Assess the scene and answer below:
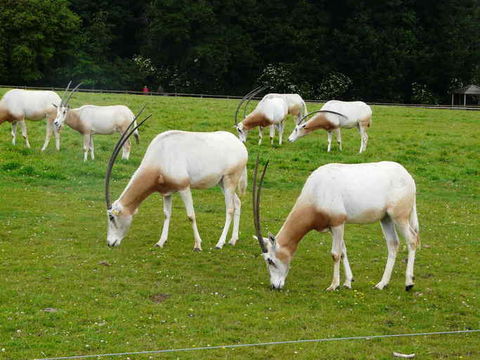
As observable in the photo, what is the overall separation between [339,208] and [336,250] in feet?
2.08

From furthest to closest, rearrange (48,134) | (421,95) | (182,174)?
(421,95) → (48,134) → (182,174)

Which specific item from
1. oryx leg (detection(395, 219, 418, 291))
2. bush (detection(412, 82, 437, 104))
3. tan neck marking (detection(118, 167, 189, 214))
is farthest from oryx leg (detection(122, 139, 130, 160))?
bush (detection(412, 82, 437, 104))

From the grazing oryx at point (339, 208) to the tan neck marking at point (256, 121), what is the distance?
1507 centimetres

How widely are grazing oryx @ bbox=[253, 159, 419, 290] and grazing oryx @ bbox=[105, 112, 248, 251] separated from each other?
95.9 inches

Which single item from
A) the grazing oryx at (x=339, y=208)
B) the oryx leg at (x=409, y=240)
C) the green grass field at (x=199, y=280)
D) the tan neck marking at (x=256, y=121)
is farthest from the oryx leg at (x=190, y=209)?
the tan neck marking at (x=256, y=121)

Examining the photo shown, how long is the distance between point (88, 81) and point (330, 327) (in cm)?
5237

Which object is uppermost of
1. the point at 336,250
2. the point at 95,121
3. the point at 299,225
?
the point at 95,121

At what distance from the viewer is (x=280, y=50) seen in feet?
204

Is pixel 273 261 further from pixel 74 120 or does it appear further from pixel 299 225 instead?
pixel 74 120

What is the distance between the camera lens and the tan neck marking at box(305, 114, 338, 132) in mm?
25266

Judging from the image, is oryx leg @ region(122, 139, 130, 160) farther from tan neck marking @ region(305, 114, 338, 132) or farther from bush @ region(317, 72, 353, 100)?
bush @ region(317, 72, 353, 100)

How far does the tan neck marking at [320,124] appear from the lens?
25.3 metres

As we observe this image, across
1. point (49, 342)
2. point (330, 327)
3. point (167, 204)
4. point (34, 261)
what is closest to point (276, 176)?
point (167, 204)

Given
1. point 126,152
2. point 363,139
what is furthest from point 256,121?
point 126,152
